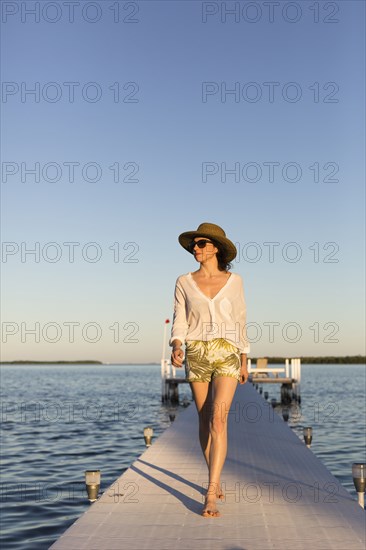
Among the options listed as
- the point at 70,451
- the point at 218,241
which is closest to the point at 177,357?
the point at 218,241

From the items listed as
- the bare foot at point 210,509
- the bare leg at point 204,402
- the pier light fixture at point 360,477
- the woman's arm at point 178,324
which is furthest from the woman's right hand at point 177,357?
the pier light fixture at point 360,477

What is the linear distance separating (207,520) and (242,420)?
11.2 metres

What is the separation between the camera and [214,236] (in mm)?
6352

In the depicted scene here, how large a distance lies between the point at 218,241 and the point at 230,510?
248 cm

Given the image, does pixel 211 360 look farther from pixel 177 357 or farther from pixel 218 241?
pixel 218 241

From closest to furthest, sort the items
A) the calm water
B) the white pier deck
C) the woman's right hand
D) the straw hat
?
the white pier deck, the woman's right hand, the straw hat, the calm water

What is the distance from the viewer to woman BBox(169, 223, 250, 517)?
620 centimetres

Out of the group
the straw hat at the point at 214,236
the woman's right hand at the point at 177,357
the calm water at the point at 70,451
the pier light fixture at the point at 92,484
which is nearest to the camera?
the woman's right hand at the point at 177,357

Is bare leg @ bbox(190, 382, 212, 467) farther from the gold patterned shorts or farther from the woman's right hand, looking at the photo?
the woman's right hand

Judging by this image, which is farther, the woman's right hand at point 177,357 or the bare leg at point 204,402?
the bare leg at point 204,402

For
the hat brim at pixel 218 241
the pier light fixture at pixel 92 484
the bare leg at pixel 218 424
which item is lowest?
the pier light fixture at pixel 92 484

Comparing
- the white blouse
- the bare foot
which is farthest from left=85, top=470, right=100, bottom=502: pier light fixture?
the white blouse

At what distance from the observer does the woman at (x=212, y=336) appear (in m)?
6.20

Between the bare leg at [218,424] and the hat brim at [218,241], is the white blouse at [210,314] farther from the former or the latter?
the bare leg at [218,424]
